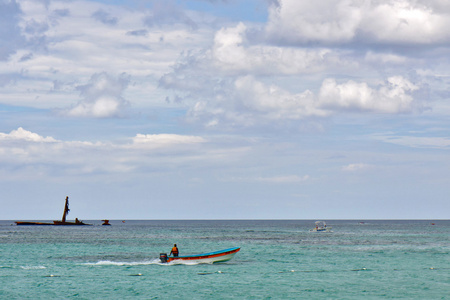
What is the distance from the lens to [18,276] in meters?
63.2

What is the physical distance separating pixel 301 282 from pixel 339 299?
392 inches

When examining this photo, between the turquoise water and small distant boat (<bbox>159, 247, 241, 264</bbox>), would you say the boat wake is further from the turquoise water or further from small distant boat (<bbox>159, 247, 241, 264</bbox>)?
small distant boat (<bbox>159, 247, 241, 264</bbox>)

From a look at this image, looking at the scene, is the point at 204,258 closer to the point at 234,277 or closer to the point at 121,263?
Result: the point at 121,263

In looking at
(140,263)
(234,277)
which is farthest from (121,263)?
(234,277)

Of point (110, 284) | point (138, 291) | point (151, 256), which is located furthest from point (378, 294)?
point (151, 256)

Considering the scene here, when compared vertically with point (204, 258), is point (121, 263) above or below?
below

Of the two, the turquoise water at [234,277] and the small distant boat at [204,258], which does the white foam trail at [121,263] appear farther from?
the small distant boat at [204,258]

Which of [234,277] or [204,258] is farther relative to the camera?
[204,258]

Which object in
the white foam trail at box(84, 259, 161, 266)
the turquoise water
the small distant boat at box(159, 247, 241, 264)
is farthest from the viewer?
the white foam trail at box(84, 259, 161, 266)

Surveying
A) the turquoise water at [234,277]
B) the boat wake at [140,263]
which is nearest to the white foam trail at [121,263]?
the boat wake at [140,263]

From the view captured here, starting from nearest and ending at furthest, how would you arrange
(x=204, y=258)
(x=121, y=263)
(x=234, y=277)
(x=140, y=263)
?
(x=234, y=277) < (x=204, y=258) < (x=121, y=263) < (x=140, y=263)

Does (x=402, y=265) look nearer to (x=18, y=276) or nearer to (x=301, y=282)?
(x=301, y=282)

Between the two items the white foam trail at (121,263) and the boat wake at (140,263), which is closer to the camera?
the boat wake at (140,263)

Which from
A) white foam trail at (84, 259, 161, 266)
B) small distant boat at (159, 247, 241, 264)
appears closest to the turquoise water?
white foam trail at (84, 259, 161, 266)
